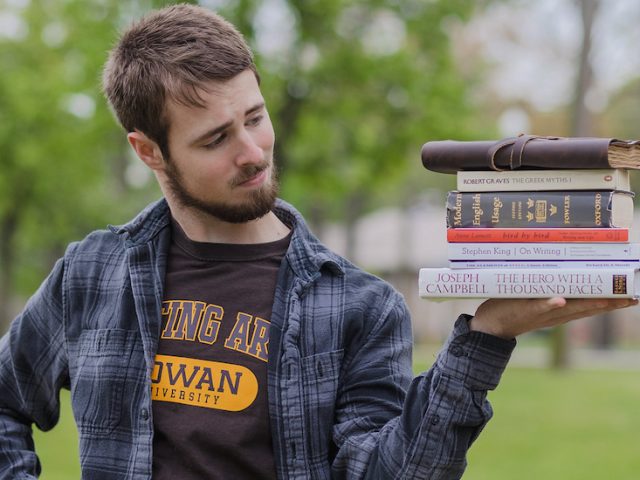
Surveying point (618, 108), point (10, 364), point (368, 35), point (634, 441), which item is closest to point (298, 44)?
point (368, 35)

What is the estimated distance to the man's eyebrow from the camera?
2666mm

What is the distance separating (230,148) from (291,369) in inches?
23.6

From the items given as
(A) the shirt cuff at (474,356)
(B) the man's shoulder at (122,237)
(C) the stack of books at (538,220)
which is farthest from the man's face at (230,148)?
(A) the shirt cuff at (474,356)

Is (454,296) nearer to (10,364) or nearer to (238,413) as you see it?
(238,413)

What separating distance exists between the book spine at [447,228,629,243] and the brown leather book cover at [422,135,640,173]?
0.46 feet

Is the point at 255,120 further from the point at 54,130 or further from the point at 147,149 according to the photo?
the point at 54,130

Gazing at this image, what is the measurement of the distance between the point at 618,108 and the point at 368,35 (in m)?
22.2

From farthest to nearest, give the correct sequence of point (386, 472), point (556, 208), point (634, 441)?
1. point (634, 441)
2. point (386, 472)
3. point (556, 208)

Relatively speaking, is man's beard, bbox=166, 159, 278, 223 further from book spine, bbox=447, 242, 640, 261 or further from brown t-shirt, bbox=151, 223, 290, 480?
book spine, bbox=447, 242, 640, 261

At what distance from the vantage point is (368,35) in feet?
58.7

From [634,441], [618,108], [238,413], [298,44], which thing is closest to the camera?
[238,413]

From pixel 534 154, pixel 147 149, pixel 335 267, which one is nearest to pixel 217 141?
pixel 147 149

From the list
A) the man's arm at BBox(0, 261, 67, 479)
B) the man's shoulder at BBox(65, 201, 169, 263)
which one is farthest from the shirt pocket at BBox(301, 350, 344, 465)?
the man's arm at BBox(0, 261, 67, 479)

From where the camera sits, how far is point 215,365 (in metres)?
2.71
